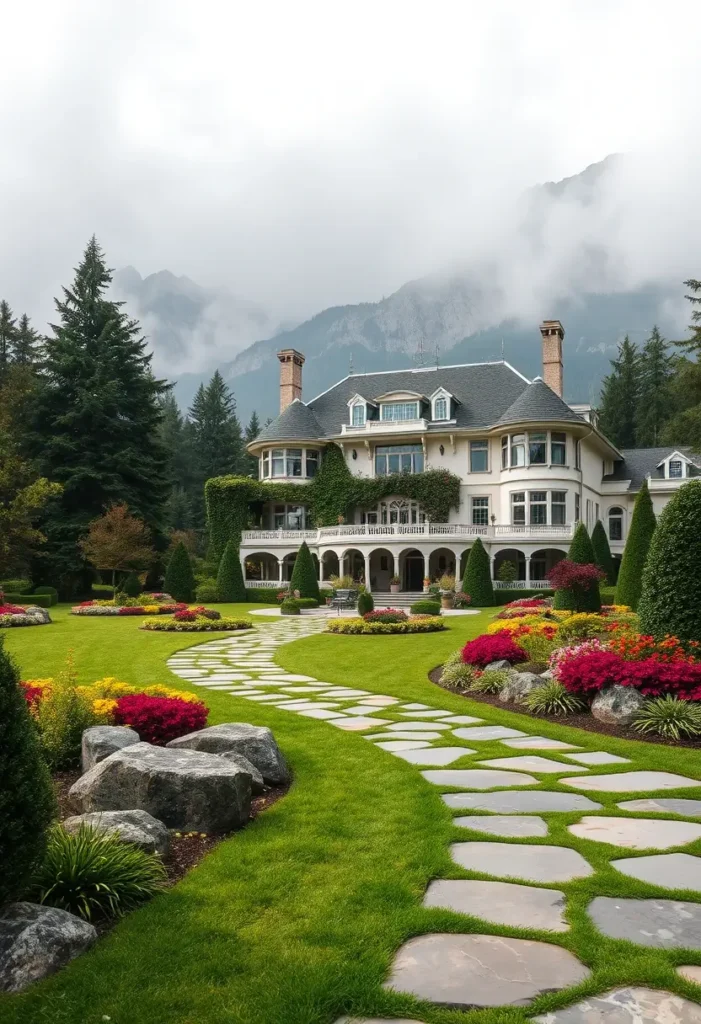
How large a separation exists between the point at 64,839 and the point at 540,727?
5.42m

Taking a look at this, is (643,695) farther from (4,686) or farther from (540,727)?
(4,686)

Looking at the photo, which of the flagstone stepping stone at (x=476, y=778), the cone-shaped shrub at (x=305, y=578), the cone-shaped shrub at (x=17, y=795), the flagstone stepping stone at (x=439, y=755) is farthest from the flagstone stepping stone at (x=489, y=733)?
the cone-shaped shrub at (x=305, y=578)

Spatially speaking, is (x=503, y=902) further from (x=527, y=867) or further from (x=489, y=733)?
(x=489, y=733)

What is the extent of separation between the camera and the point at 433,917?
338 centimetres

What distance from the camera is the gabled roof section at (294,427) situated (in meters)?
39.0

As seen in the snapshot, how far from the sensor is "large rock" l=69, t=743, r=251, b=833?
4609mm

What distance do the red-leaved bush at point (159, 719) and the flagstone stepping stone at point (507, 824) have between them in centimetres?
266

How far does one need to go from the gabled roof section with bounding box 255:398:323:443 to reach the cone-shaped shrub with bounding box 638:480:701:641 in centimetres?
3035

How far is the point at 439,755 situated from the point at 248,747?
6.05ft

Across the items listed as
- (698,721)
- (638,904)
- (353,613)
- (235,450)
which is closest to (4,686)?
(638,904)

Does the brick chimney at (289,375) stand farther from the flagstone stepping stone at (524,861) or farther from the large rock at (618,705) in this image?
the flagstone stepping stone at (524,861)

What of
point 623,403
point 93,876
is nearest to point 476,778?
point 93,876

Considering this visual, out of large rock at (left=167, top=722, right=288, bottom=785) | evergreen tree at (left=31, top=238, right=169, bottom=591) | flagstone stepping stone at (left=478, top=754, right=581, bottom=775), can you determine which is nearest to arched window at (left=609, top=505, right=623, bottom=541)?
evergreen tree at (left=31, top=238, right=169, bottom=591)

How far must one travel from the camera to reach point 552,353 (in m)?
37.7
